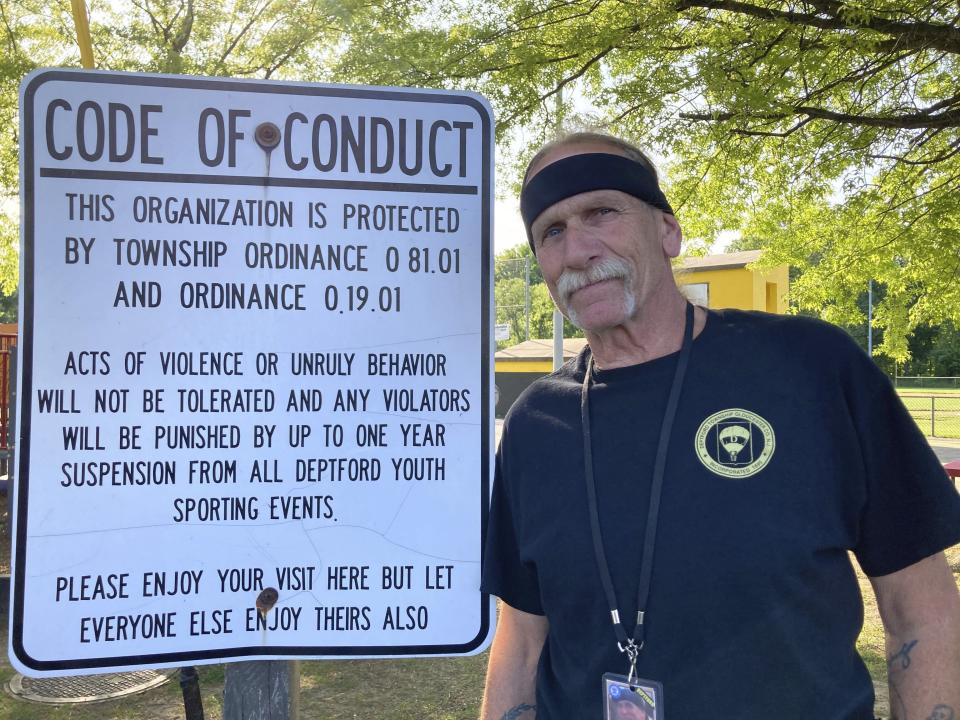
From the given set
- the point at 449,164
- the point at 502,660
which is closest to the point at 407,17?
the point at 449,164

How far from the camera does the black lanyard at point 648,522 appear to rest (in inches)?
59.8

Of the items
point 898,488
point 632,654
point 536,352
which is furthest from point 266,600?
point 536,352

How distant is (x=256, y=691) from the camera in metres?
1.69

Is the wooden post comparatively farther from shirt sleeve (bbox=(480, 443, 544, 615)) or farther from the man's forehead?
the man's forehead

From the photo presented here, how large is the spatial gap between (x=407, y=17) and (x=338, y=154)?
5.03 m

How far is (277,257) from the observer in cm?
165

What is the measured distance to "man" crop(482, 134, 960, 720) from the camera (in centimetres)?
148

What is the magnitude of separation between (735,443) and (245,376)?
989 millimetres

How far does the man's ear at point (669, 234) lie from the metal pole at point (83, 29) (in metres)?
1.41

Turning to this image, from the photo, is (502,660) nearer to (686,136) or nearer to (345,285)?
(345,285)

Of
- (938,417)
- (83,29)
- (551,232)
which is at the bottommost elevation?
(938,417)

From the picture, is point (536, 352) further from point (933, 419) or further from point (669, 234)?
point (669, 234)

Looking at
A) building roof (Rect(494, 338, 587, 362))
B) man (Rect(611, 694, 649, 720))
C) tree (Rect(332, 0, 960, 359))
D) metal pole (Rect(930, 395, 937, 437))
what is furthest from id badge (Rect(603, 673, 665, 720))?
building roof (Rect(494, 338, 587, 362))

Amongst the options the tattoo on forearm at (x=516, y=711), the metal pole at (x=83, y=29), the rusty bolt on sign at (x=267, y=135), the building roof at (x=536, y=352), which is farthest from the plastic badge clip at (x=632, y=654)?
the building roof at (x=536, y=352)
